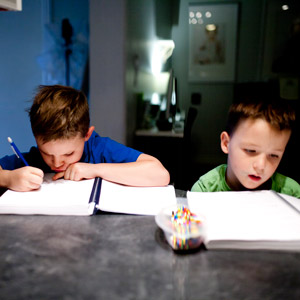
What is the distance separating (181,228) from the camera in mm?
552

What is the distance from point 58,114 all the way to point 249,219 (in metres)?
0.63

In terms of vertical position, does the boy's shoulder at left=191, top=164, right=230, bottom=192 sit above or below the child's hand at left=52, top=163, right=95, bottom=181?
below

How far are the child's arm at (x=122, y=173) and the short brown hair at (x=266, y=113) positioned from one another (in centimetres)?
28

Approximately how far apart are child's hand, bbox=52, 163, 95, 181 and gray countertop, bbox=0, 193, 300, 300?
276 millimetres

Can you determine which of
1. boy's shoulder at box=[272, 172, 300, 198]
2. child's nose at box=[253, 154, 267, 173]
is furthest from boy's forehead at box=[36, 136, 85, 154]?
boy's shoulder at box=[272, 172, 300, 198]

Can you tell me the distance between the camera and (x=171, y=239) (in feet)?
1.77

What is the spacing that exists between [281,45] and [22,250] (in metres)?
4.69

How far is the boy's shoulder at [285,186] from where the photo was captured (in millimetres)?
956

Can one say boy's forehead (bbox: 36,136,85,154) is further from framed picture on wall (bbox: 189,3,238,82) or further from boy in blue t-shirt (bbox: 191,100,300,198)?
framed picture on wall (bbox: 189,3,238,82)

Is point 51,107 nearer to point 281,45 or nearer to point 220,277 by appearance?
point 220,277

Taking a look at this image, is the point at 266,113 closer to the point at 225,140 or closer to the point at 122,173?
the point at 225,140

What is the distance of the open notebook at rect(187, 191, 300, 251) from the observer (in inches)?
21.3

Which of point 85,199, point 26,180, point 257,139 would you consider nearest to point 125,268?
point 85,199

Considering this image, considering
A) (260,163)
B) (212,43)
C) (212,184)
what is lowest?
(212,184)
